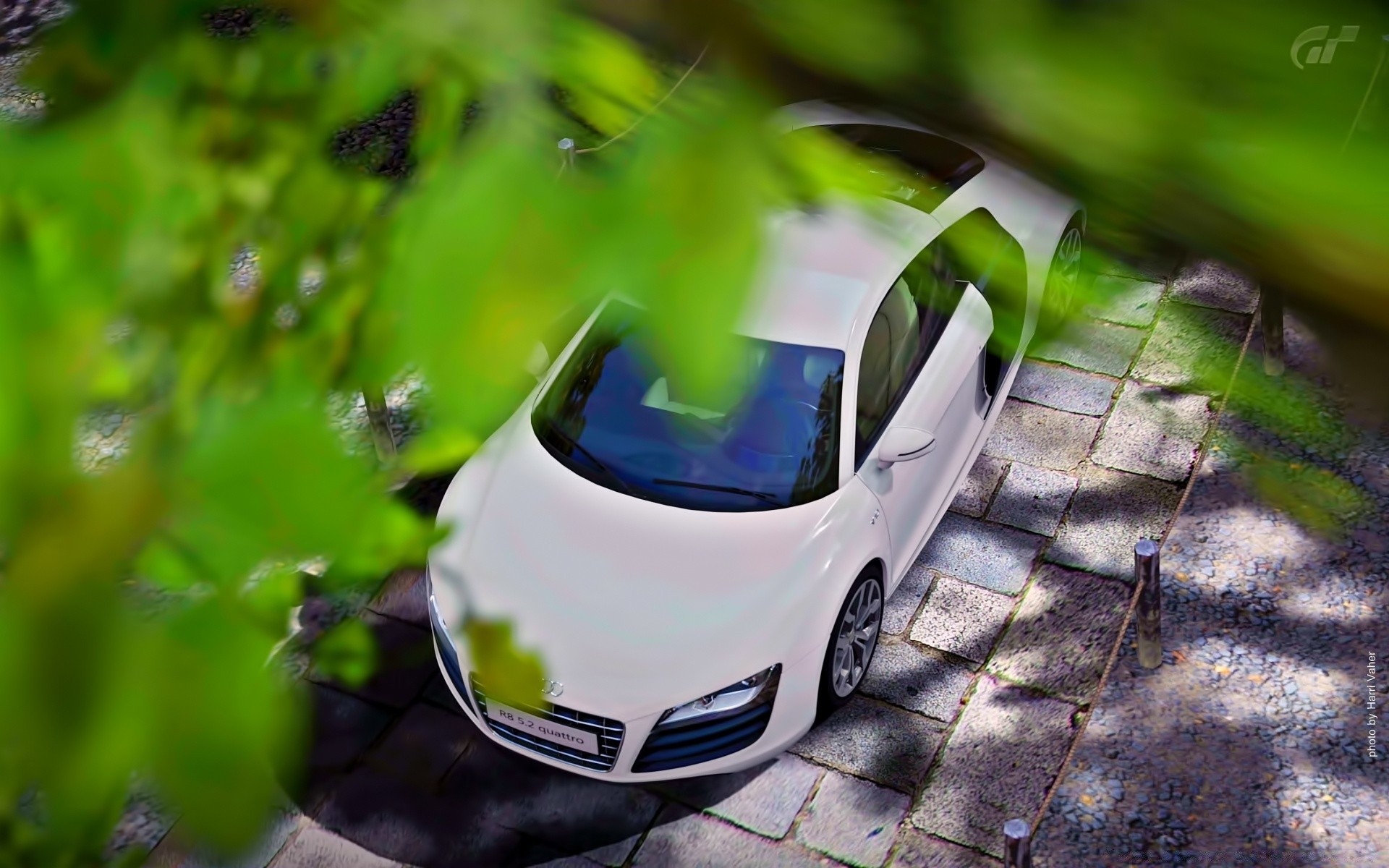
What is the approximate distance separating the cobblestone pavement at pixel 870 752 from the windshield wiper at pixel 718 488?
870 millimetres

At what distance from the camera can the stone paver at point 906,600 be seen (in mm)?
4199

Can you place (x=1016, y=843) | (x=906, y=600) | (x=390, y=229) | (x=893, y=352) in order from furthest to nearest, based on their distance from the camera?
(x=906, y=600) < (x=893, y=352) < (x=1016, y=843) < (x=390, y=229)

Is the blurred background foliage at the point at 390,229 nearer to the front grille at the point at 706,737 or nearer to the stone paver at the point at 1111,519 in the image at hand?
the front grille at the point at 706,737

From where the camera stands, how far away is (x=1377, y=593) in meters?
4.14

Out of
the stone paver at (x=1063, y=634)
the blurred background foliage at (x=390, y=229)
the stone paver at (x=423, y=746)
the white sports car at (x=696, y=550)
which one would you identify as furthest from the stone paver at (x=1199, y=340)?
the stone paver at (x=423, y=746)

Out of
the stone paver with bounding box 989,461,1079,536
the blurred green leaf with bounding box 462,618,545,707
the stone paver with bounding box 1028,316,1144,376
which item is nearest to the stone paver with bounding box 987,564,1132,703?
the stone paver with bounding box 989,461,1079,536

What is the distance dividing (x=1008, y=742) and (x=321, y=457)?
3.62 meters

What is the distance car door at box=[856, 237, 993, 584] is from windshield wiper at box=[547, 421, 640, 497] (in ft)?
2.55

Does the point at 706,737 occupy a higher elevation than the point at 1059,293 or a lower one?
lower

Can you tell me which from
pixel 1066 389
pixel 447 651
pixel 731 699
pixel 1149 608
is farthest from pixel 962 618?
pixel 447 651

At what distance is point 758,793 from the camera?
12.2 feet

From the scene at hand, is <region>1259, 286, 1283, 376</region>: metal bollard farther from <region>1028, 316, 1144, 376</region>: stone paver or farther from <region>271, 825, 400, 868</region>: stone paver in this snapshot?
<region>271, 825, 400, 868</region>: stone paver

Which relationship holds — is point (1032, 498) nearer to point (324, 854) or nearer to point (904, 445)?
point (904, 445)

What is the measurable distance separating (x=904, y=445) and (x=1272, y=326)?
3.19 meters
